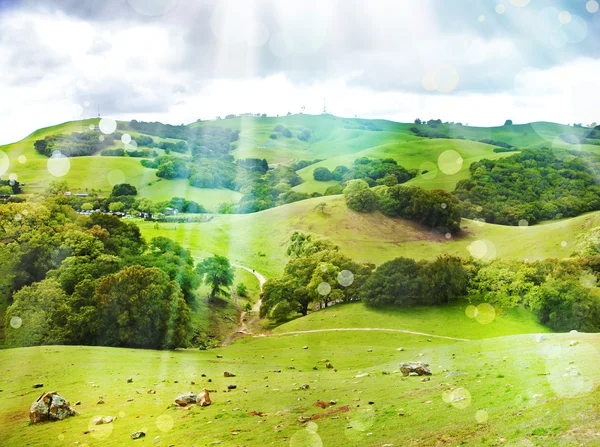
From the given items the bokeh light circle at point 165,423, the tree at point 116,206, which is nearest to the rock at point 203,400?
the bokeh light circle at point 165,423

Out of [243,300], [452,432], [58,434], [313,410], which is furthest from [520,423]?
[243,300]

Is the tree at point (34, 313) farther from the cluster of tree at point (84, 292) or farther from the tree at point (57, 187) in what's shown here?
the tree at point (57, 187)

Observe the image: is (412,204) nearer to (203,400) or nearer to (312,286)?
(312,286)

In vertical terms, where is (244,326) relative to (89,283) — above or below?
below

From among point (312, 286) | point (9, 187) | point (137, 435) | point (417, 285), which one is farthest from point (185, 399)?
point (9, 187)

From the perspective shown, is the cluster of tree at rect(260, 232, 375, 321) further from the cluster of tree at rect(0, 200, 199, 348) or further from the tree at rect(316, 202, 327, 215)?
the tree at rect(316, 202, 327, 215)

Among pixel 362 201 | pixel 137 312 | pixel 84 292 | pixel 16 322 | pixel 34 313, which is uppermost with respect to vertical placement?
pixel 362 201

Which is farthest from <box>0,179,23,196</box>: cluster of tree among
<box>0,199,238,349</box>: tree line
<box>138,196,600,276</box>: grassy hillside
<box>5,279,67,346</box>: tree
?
<box>5,279,67,346</box>: tree
